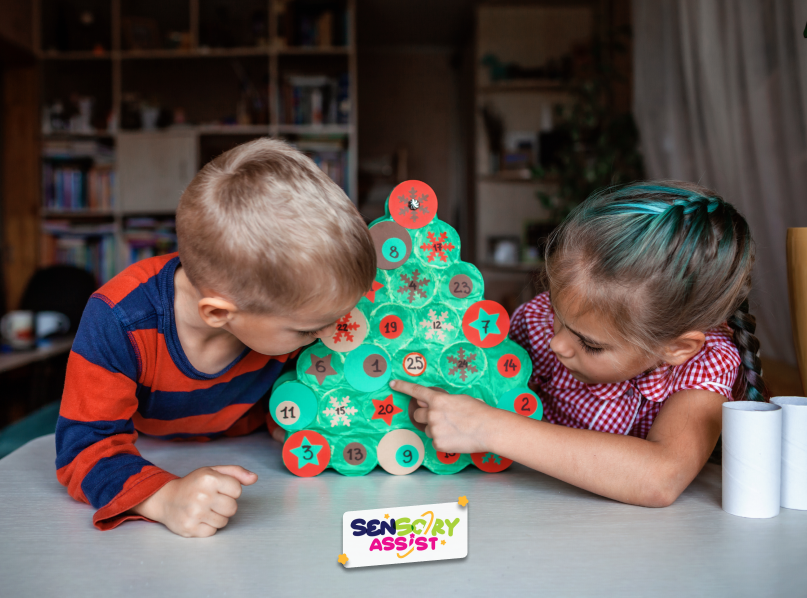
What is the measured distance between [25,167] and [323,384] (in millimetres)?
3548

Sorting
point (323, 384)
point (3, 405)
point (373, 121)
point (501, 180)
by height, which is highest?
point (373, 121)

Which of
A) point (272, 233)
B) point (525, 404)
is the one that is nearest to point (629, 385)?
point (525, 404)

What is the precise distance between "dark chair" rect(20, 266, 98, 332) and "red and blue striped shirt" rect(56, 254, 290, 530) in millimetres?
2304

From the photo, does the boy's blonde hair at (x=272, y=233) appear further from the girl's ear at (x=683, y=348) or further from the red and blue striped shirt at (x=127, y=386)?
the girl's ear at (x=683, y=348)

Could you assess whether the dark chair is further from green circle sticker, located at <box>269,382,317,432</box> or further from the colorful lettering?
the colorful lettering

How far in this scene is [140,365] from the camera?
75 centimetres

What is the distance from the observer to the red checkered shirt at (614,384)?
736 mm

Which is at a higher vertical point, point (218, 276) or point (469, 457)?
point (218, 276)

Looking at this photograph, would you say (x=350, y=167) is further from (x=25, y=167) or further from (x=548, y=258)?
(x=548, y=258)

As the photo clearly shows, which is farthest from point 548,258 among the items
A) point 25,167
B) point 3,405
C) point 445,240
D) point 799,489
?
point 25,167

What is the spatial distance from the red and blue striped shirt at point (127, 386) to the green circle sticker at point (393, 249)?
0.21 metres

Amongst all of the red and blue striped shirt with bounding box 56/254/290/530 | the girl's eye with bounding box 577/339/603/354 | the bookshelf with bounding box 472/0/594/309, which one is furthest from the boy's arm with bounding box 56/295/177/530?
the bookshelf with bounding box 472/0/594/309

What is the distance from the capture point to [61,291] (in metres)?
2.96

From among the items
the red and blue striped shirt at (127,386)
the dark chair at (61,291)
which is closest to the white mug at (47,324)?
the dark chair at (61,291)
